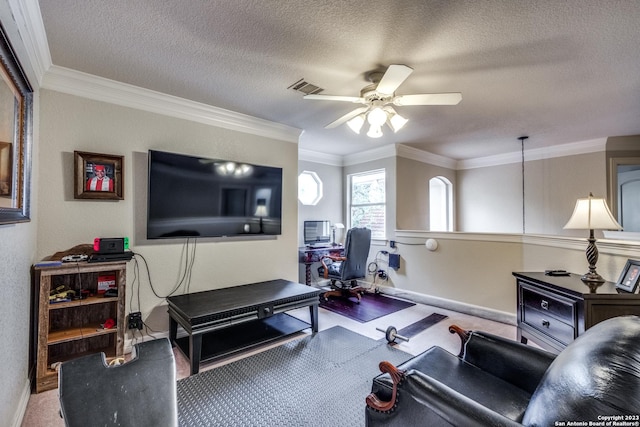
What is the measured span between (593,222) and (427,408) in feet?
6.68

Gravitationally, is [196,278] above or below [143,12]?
below

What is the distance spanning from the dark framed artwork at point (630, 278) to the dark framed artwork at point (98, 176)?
152 inches

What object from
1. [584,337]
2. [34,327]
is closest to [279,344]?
[34,327]

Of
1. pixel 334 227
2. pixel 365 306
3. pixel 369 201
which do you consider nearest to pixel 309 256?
pixel 365 306

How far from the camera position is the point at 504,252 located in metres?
3.49

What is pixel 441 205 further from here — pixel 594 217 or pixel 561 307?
pixel 561 307

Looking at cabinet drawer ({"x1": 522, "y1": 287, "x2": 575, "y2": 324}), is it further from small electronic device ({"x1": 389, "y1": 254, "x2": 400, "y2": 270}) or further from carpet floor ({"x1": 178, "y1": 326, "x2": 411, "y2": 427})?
small electronic device ({"x1": 389, "y1": 254, "x2": 400, "y2": 270})

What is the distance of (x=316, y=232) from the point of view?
495cm

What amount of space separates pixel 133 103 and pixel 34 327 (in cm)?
195

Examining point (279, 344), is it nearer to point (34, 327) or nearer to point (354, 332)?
point (354, 332)

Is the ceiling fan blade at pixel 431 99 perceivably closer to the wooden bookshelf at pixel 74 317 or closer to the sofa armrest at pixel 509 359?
the sofa armrest at pixel 509 359

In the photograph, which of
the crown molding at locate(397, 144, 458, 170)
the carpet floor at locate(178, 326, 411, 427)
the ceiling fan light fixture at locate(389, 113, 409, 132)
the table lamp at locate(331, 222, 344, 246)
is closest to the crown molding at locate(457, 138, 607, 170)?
the crown molding at locate(397, 144, 458, 170)

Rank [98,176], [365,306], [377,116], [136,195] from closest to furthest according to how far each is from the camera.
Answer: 1. [377,116]
2. [98,176]
3. [136,195]
4. [365,306]

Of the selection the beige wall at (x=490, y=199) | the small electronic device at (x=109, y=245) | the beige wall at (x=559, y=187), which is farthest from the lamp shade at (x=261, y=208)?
the beige wall at (x=559, y=187)
